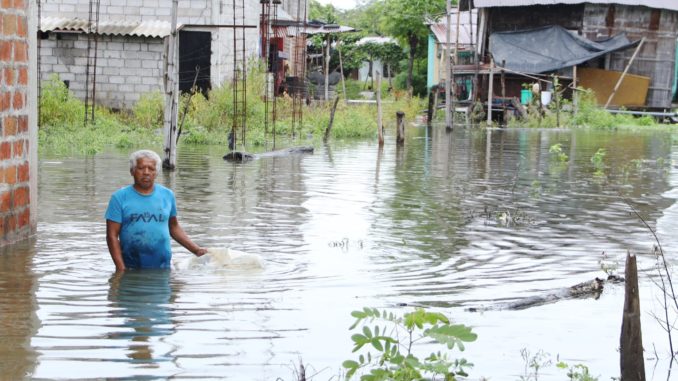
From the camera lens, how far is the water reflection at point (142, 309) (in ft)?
19.6

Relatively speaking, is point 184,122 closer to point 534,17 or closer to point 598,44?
point 598,44

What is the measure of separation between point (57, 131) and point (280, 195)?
1042cm

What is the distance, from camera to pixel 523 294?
26.5 ft

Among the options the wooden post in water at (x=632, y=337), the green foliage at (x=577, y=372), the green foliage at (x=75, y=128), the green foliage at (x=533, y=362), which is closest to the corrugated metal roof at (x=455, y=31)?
the green foliage at (x=75, y=128)

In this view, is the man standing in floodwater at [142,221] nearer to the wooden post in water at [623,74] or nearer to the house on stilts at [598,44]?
the house on stilts at [598,44]

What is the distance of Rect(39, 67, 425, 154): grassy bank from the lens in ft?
75.0

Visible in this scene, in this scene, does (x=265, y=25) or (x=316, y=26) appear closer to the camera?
(x=265, y=25)

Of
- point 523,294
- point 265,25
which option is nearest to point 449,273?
point 523,294

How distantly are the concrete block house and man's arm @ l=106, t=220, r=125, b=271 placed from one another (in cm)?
2143

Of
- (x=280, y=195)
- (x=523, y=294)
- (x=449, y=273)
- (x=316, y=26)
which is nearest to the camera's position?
(x=523, y=294)

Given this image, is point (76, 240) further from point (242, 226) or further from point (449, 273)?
point (449, 273)

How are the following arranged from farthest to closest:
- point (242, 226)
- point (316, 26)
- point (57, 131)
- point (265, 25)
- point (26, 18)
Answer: point (316, 26) → point (265, 25) → point (57, 131) → point (242, 226) → point (26, 18)

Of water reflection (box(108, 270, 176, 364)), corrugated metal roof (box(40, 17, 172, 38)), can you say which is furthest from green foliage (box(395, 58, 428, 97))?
water reflection (box(108, 270, 176, 364))

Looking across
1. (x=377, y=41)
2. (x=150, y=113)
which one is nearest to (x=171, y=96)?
(x=150, y=113)
